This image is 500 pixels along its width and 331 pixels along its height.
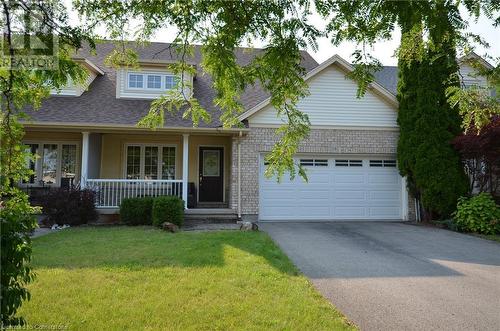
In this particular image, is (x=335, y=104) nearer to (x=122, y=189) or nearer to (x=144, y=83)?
(x=144, y=83)

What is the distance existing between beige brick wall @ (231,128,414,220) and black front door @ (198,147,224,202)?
86.0 inches

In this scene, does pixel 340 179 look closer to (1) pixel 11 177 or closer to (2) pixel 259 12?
(2) pixel 259 12

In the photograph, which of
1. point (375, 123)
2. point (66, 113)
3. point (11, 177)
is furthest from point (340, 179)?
point (11, 177)

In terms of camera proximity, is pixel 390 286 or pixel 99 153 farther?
pixel 99 153

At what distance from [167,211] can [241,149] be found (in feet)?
11.0

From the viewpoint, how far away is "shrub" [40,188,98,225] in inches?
428

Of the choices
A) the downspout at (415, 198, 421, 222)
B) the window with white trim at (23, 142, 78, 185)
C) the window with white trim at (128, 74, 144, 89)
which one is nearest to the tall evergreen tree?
the downspout at (415, 198, 421, 222)

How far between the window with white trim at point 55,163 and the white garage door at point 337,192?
711cm

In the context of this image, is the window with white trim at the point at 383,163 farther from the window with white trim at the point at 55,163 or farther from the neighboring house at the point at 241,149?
the window with white trim at the point at 55,163

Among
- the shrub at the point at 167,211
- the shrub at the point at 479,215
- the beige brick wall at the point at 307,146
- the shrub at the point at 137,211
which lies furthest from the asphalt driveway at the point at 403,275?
the shrub at the point at 137,211

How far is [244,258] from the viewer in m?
6.45

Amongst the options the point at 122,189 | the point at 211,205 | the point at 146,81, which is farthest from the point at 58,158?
the point at 211,205

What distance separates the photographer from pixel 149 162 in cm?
1426

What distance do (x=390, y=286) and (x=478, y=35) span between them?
354 centimetres
